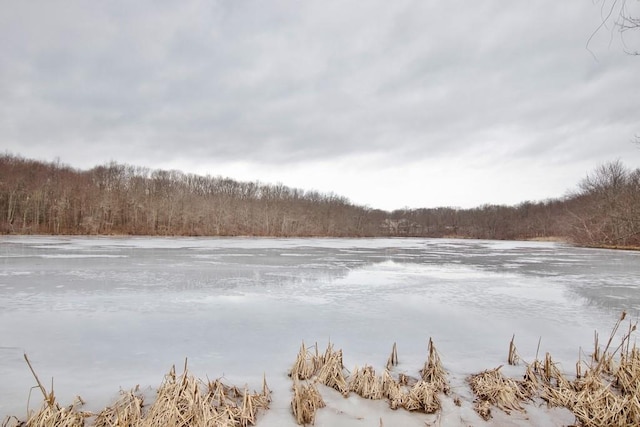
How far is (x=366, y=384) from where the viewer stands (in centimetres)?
319

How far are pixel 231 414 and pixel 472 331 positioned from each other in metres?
3.53

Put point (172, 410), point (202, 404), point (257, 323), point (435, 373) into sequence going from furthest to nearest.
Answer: point (257, 323) → point (435, 373) → point (202, 404) → point (172, 410)

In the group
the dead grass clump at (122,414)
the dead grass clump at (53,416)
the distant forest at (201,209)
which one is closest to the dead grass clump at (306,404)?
the dead grass clump at (122,414)

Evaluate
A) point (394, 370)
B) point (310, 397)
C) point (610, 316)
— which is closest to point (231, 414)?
point (310, 397)

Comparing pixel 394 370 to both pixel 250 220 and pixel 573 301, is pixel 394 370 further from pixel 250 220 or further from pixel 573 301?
pixel 250 220

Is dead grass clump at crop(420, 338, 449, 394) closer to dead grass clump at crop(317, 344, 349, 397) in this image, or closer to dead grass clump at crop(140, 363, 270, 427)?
dead grass clump at crop(317, 344, 349, 397)

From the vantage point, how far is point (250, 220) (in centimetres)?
5466

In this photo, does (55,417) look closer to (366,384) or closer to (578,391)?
(366,384)

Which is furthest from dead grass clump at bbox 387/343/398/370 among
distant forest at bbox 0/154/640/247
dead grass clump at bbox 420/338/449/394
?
distant forest at bbox 0/154/640/247

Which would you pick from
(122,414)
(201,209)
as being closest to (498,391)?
(122,414)

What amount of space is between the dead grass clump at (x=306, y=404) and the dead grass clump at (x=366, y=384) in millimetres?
364

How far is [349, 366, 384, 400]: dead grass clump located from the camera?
3137mm

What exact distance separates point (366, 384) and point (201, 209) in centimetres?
4970

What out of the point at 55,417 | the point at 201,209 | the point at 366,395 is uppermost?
the point at 201,209
